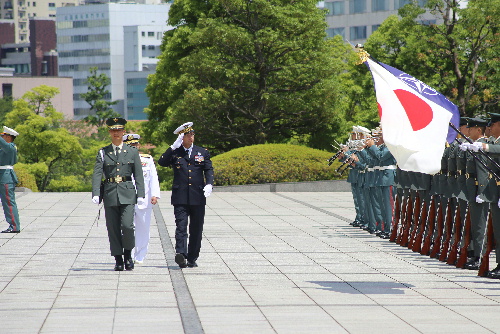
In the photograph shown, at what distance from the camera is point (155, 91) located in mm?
43531

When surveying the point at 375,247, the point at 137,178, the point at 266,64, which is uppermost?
the point at 266,64

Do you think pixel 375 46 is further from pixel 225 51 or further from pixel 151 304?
pixel 151 304

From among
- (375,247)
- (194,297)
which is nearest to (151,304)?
(194,297)

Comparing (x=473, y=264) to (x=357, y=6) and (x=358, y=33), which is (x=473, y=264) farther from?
(x=357, y=6)

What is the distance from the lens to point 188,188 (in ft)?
38.7

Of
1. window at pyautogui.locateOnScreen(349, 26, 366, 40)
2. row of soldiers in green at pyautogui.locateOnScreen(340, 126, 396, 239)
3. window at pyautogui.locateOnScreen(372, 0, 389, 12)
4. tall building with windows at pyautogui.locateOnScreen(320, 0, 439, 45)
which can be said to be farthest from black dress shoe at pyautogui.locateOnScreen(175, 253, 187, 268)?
window at pyautogui.locateOnScreen(349, 26, 366, 40)

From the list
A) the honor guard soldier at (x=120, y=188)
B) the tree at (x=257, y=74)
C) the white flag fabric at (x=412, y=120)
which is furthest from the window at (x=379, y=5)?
the white flag fabric at (x=412, y=120)

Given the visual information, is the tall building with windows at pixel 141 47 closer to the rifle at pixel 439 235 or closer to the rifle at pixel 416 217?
the rifle at pixel 416 217

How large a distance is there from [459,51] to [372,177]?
20.9 meters

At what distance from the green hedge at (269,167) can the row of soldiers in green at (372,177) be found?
577 inches

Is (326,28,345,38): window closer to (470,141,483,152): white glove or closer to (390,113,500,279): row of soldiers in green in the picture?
(390,113,500,279): row of soldiers in green

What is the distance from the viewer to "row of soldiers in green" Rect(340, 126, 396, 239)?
1557 centimetres

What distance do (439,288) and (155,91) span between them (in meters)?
34.5

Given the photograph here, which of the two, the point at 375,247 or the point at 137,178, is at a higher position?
the point at 137,178
